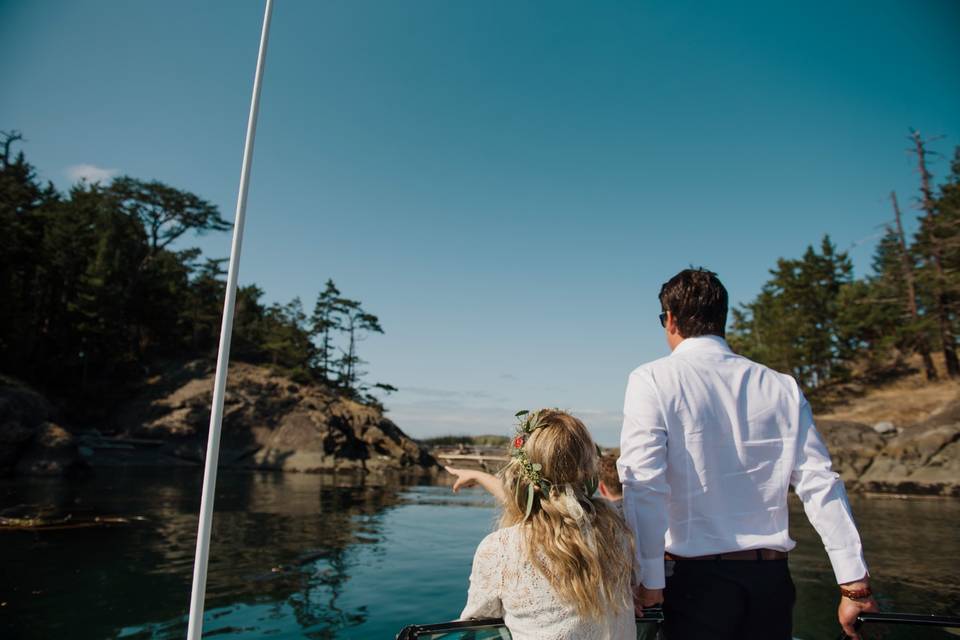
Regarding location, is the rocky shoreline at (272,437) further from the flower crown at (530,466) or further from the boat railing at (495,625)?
the flower crown at (530,466)

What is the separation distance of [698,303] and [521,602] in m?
1.30

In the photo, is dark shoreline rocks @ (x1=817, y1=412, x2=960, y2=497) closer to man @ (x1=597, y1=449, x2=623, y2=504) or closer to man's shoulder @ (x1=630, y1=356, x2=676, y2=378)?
man @ (x1=597, y1=449, x2=623, y2=504)

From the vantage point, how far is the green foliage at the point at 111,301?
33.9 meters

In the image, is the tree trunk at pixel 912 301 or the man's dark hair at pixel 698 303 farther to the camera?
the tree trunk at pixel 912 301

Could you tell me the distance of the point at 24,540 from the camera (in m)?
10.8

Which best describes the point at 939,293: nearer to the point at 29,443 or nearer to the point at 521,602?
the point at 521,602

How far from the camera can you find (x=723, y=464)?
1938mm

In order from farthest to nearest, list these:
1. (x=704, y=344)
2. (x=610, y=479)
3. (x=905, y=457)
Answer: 1. (x=905, y=457)
2. (x=610, y=479)
3. (x=704, y=344)

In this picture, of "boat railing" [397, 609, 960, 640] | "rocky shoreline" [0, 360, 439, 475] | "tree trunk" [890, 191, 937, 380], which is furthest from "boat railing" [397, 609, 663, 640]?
"tree trunk" [890, 191, 937, 380]

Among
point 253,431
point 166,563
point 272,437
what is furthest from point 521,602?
point 253,431

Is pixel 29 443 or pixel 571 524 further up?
pixel 29 443

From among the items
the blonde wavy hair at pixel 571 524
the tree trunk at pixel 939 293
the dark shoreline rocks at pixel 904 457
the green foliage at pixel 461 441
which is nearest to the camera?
the blonde wavy hair at pixel 571 524

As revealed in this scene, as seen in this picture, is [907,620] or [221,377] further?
[221,377]

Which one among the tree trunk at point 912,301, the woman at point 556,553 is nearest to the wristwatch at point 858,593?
the woman at point 556,553
